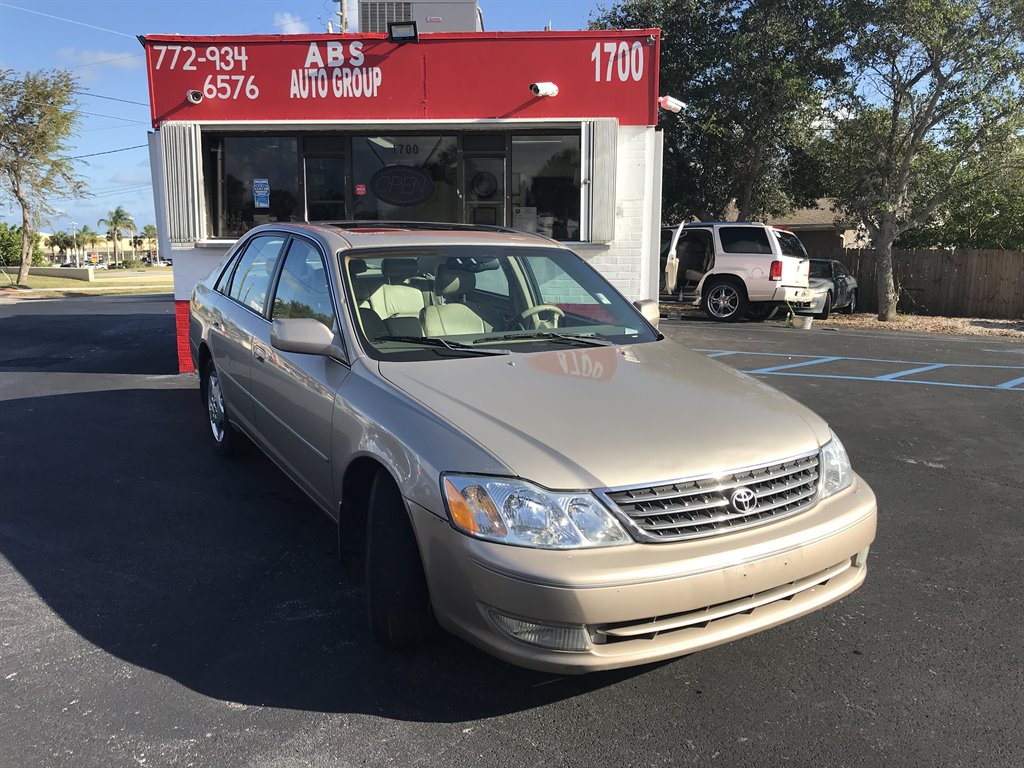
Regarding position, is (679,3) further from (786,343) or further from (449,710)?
(449,710)

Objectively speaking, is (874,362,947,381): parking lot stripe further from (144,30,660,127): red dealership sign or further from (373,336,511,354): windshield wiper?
(373,336,511,354): windshield wiper

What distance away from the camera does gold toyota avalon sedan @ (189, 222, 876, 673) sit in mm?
2395

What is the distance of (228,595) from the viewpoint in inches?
137

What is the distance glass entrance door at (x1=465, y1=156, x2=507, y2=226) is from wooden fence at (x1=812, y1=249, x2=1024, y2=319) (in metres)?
13.5

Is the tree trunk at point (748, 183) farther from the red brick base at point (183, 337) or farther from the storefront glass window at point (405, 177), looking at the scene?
the red brick base at point (183, 337)

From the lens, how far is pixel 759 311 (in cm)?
1573

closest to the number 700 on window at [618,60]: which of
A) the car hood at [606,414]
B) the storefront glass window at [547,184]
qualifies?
the storefront glass window at [547,184]

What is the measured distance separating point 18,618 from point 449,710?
1.98 meters

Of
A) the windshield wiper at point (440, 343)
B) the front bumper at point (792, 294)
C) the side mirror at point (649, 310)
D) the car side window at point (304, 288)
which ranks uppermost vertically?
the car side window at point (304, 288)

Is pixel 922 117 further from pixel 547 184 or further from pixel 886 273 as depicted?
pixel 547 184

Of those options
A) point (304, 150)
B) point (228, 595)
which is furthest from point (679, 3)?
point (228, 595)

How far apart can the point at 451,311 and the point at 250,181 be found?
676 cm

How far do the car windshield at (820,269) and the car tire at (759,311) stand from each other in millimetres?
2446

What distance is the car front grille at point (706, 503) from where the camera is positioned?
2.46m
